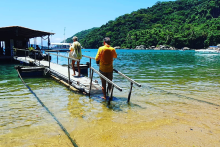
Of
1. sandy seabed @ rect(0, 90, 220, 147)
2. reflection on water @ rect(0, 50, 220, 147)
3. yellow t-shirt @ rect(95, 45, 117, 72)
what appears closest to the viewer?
sandy seabed @ rect(0, 90, 220, 147)

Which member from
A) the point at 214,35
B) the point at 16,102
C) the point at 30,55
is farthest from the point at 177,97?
Result: the point at 214,35

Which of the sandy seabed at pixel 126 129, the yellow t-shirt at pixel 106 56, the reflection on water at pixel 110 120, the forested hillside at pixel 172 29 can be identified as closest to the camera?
the sandy seabed at pixel 126 129

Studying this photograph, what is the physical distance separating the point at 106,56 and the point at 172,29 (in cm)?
16191

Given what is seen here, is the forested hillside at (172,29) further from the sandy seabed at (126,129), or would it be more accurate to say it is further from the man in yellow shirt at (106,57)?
the sandy seabed at (126,129)

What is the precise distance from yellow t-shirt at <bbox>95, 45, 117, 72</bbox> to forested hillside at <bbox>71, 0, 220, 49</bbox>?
5069 inches

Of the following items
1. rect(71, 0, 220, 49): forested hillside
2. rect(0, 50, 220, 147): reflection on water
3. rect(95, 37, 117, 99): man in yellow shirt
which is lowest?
rect(0, 50, 220, 147): reflection on water

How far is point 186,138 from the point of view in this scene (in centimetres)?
436

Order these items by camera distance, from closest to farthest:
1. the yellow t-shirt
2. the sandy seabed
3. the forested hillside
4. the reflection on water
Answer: the sandy seabed < the reflection on water < the yellow t-shirt < the forested hillside

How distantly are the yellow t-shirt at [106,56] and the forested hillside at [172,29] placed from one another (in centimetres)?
12874

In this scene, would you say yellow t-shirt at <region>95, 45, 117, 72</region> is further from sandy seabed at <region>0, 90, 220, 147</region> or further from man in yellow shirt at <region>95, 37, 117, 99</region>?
sandy seabed at <region>0, 90, 220, 147</region>

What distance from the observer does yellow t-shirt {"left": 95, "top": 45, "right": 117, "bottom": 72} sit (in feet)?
21.6

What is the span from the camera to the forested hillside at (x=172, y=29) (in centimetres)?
13138

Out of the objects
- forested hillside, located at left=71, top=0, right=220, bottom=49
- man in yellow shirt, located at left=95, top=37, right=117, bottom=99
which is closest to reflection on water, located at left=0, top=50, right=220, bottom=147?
man in yellow shirt, located at left=95, top=37, right=117, bottom=99

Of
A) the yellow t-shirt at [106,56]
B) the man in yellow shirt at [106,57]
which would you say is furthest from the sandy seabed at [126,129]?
the yellow t-shirt at [106,56]
